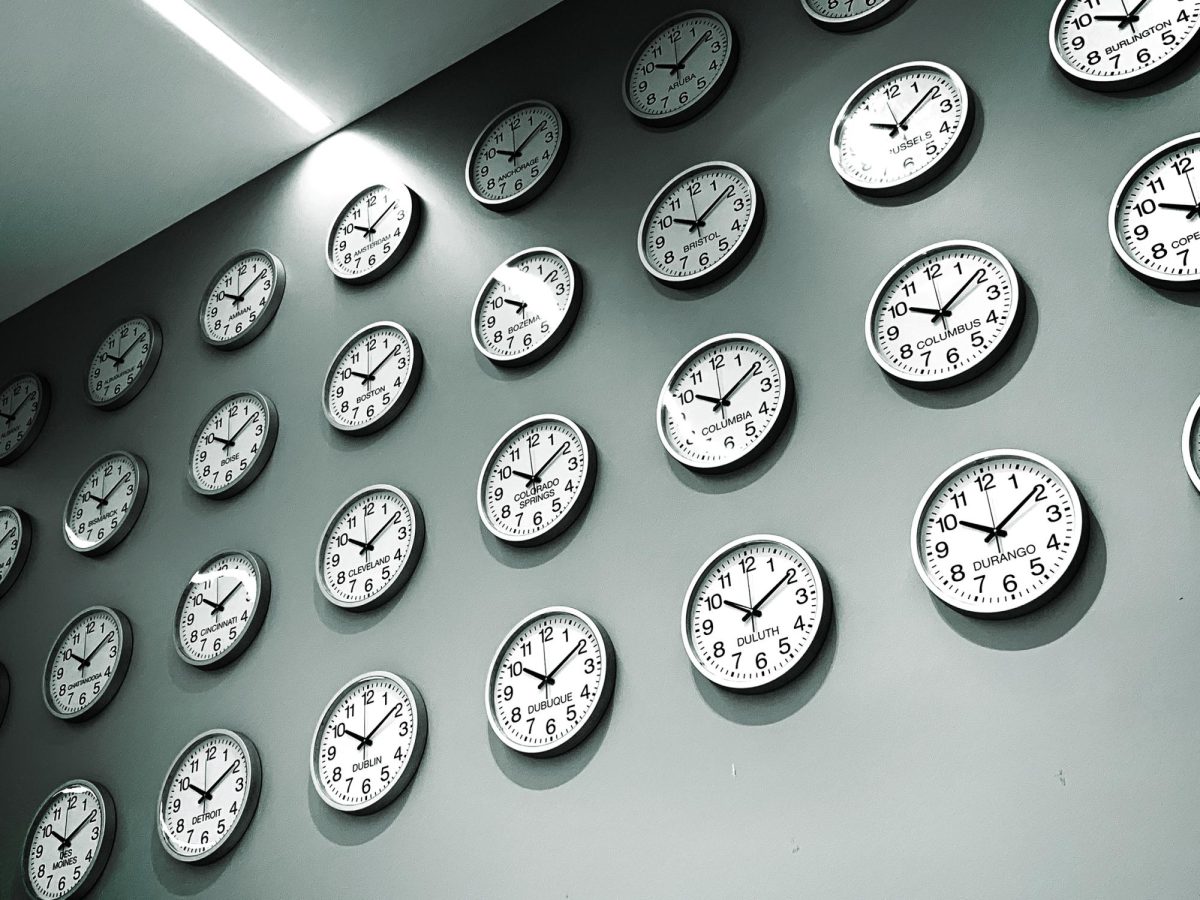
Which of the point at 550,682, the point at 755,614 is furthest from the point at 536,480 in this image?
the point at 755,614

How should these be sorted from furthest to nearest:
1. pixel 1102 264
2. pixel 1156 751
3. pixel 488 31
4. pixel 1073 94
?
1. pixel 488 31
2. pixel 1073 94
3. pixel 1102 264
4. pixel 1156 751

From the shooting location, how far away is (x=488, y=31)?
2932 mm

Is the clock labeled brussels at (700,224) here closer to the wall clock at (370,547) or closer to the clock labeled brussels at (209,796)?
the wall clock at (370,547)

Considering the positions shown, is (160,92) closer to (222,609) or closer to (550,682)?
(222,609)

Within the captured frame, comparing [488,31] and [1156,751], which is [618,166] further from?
[1156,751]

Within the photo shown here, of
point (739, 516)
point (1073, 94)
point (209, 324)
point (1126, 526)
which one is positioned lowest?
point (1126, 526)

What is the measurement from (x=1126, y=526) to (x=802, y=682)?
0.56m

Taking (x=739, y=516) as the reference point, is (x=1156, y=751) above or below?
below

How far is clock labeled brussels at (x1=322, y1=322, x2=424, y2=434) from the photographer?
262 cm

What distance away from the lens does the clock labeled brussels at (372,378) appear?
2.62 metres

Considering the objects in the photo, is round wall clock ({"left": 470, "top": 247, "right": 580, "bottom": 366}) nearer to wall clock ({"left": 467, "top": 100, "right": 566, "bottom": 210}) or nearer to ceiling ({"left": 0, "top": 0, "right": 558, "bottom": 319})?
wall clock ({"left": 467, "top": 100, "right": 566, "bottom": 210})

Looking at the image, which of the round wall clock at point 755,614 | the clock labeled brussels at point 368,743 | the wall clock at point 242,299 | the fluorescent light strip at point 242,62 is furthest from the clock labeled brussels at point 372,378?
the round wall clock at point 755,614

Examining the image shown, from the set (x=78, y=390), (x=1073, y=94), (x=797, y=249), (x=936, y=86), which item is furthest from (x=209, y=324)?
(x=1073, y=94)

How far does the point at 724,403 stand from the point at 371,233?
46.9 inches
